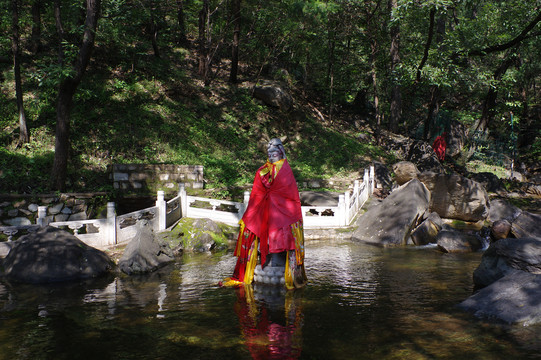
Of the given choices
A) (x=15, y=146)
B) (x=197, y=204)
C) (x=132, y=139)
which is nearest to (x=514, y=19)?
(x=197, y=204)

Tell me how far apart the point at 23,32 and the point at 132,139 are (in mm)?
9848

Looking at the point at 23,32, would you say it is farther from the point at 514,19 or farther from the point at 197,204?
the point at 514,19

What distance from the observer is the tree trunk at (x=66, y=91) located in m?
11.6

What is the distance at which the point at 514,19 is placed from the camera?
56.0 ft

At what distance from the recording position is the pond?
4309mm

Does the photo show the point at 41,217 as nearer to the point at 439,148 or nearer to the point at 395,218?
the point at 395,218

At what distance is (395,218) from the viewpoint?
40.7ft

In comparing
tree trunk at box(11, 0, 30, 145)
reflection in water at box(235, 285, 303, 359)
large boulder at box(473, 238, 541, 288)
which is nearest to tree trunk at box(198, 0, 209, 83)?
tree trunk at box(11, 0, 30, 145)

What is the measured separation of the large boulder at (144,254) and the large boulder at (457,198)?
1063cm

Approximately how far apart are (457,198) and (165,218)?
10929 millimetres

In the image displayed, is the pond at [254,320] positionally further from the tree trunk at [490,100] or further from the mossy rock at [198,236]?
the tree trunk at [490,100]

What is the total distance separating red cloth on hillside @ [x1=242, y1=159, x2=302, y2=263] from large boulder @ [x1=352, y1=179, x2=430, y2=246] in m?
6.30

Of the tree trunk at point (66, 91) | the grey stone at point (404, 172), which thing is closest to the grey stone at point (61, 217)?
the tree trunk at point (66, 91)

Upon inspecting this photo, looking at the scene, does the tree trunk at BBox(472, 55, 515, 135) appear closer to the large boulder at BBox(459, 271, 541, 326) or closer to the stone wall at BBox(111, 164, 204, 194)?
the stone wall at BBox(111, 164, 204, 194)
